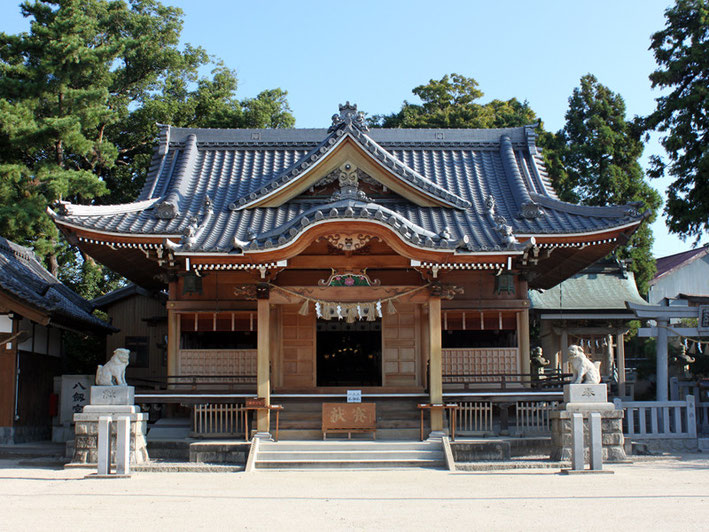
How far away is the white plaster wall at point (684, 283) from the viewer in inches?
1447

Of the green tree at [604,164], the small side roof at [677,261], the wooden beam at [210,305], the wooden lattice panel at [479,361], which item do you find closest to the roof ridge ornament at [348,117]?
the wooden beam at [210,305]

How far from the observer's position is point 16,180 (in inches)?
960

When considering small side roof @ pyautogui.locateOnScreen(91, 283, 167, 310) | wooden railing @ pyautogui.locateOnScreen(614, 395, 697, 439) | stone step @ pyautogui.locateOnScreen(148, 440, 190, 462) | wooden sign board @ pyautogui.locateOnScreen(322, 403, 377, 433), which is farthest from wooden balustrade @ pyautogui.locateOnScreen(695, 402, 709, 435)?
small side roof @ pyautogui.locateOnScreen(91, 283, 167, 310)

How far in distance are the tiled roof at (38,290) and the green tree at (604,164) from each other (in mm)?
16300

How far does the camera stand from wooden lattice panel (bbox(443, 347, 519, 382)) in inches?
641

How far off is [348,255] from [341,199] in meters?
1.46

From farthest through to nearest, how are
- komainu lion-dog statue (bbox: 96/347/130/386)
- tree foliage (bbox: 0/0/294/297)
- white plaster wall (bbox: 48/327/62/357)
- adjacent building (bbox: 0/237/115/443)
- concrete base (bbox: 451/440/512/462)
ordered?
tree foliage (bbox: 0/0/294/297), white plaster wall (bbox: 48/327/62/357), adjacent building (bbox: 0/237/115/443), komainu lion-dog statue (bbox: 96/347/130/386), concrete base (bbox: 451/440/512/462)

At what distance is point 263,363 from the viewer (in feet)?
47.9

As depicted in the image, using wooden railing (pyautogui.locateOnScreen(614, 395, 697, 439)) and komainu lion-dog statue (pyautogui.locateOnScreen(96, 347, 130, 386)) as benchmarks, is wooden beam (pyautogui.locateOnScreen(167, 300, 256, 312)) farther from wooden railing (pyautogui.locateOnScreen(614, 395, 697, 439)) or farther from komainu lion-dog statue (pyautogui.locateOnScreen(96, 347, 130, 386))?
wooden railing (pyautogui.locateOnScreen(614, 395, 697, 439))

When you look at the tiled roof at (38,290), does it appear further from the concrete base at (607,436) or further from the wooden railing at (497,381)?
the concrete base at (607,436)

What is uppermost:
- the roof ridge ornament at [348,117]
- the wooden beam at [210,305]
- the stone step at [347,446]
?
the roof ridge ornament at [348,117]

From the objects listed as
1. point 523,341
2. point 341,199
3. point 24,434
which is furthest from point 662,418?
point 24,434

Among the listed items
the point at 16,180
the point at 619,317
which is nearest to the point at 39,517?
the point at 619,317

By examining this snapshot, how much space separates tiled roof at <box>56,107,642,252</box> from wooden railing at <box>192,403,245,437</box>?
120 inches
